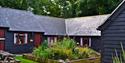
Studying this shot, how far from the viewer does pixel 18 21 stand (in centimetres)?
3075

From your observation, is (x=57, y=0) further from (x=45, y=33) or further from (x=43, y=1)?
(x=45, y=33)

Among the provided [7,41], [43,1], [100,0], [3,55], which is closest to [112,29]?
[3,55]

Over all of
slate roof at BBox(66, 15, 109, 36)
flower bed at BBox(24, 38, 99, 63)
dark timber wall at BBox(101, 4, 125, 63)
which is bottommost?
flower bed at BBox(24, 38, 99, 63)

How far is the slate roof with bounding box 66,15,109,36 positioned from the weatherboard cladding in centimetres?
1932

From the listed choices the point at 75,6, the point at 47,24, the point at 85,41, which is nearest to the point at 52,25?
the point at 47,24

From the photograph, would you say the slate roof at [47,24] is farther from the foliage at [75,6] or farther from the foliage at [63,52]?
the foliage at [75,6]

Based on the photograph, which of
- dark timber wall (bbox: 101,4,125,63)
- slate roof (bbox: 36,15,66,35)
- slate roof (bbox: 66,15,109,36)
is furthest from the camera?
slate roof (bbox: 36,15,66,35)

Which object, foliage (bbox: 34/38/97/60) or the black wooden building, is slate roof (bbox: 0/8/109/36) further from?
foliage (bbox: 34/38/97/60)

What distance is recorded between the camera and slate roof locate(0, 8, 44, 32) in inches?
1141

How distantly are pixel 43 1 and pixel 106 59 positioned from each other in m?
43.9

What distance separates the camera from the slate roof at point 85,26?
3360 cm

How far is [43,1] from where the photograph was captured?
5550cm

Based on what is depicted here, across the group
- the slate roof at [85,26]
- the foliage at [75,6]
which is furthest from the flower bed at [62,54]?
the foliage at [75,6]

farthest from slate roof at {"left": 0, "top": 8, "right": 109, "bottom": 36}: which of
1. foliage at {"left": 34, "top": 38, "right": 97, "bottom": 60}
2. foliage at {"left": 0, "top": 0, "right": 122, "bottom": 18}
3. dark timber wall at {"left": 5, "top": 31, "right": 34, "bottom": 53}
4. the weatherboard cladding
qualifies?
the weatherboard cladding
